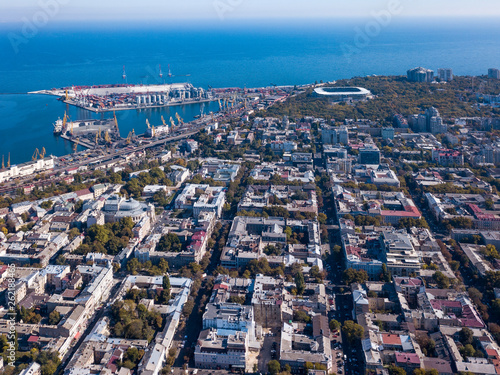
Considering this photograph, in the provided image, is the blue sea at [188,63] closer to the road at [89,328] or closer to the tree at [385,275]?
the road at [89,328]

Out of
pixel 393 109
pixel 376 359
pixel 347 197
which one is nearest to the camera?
pixel 376 359

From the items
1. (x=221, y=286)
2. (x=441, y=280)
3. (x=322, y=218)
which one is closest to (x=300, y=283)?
(x=221, y=286)

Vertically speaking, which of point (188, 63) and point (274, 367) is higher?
point (188, 63)

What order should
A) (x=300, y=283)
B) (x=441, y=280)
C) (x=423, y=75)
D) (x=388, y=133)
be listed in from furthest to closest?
(x=423, y=75), (x=388, y=133), (x=441, y=280), (x=300, y=283)

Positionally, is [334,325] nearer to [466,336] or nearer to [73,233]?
[466,336]

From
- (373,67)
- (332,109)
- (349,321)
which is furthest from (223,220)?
(373,67)

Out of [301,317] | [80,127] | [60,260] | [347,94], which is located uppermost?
[347,94]

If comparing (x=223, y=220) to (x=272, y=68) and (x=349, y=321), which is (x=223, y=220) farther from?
(x=272, y=68)
